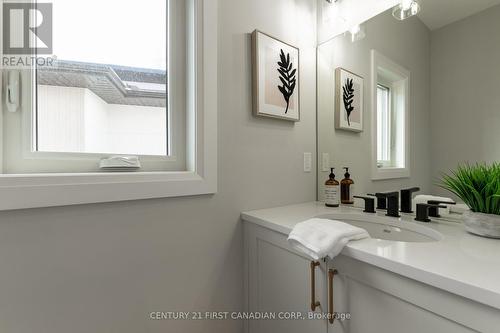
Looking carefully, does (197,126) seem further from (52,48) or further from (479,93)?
(479,93)

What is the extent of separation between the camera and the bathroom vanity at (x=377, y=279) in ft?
1.62

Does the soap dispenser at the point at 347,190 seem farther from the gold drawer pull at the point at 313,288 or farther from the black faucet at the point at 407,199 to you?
the gold drawer pull at the point at 313,288

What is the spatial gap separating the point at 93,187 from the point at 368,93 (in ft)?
4.22

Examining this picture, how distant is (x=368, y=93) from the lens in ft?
4.00

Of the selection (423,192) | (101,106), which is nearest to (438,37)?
(423,192)

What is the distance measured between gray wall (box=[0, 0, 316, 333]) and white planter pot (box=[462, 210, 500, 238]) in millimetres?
744

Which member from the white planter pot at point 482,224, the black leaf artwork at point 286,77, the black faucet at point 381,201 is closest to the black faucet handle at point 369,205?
the black faucet at point 381,201

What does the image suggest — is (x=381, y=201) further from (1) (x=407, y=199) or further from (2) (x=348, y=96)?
(2) (x=348, y=96)

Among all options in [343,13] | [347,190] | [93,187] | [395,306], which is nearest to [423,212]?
[347,190]

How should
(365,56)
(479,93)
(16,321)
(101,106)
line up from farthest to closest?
(365,56)
(101,106)
(479,93)
(16,321)

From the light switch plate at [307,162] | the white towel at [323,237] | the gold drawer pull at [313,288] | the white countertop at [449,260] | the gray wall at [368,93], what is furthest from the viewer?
the light switch plate at [307,162]

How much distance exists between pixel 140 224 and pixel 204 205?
0.88 feet

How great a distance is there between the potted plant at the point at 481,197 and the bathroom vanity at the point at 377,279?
37mm

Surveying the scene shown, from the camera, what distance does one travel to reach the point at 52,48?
86 cm
